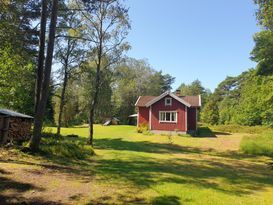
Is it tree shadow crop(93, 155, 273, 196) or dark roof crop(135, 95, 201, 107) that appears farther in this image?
dark roof crop(135, 95, 201, 107)

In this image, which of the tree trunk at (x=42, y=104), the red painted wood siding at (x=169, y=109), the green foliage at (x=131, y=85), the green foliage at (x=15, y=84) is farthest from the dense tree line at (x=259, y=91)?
the green foliage at (x=15, y=84)

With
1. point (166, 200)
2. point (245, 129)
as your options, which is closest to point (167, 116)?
point (245, 129)

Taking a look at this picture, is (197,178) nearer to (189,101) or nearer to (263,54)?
(189,101)

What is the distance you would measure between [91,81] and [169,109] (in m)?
13.3

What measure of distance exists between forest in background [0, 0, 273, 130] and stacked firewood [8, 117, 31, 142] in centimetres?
363

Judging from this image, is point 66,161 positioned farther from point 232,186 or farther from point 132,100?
point 132,100

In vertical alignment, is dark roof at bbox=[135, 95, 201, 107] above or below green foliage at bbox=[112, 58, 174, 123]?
below

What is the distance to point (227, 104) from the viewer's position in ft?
240

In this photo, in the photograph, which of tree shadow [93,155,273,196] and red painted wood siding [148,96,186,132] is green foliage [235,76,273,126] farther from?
tree shadow [93,155,273,196]

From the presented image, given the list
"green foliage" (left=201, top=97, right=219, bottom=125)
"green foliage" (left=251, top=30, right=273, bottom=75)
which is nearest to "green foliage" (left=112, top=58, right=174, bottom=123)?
"green foliage" (left=201, top=97, right=219, bottom=125)

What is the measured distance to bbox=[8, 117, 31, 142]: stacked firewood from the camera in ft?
53.3

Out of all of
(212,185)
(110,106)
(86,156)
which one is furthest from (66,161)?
(110,106)

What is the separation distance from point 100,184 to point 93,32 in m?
15.8

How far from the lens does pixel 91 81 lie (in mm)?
41562
